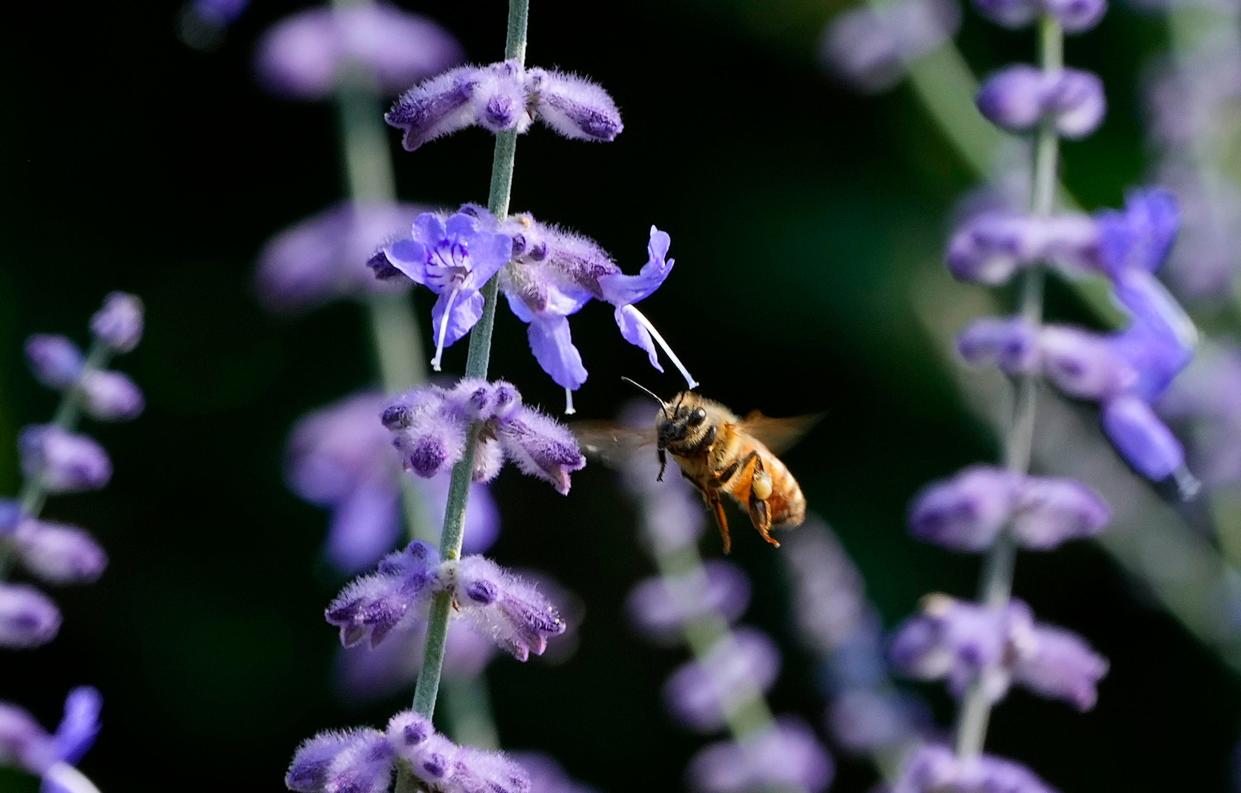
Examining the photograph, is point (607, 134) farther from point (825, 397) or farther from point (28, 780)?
point (825, 397)

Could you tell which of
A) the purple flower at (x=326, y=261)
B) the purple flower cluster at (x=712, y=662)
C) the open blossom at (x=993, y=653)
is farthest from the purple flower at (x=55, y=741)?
the purple flower at (x=326, y=261)

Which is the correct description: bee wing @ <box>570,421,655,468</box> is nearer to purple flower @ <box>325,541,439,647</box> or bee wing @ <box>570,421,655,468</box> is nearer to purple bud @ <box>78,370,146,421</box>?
purple bud @ <box>78,370,146,421</box>

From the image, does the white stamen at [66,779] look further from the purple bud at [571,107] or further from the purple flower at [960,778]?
the purple flower at [960,778]

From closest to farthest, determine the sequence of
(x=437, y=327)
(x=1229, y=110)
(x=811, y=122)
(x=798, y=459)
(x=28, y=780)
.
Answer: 1. (x=437, y=327)
2. (x=28, y=780)
3. (x=1229, y=110)
4. (x=798, y=459)
5. (x=811, y=122)

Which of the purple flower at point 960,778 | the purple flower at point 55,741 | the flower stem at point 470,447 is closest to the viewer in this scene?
the flower stem at point 470,447

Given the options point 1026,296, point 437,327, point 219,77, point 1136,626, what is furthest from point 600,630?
point 437,327

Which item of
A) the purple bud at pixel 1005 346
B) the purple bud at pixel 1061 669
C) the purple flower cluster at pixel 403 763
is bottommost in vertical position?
the purple flower cluster at pixel 403 763

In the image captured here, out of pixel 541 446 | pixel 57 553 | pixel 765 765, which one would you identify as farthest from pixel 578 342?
pixel 541 446
